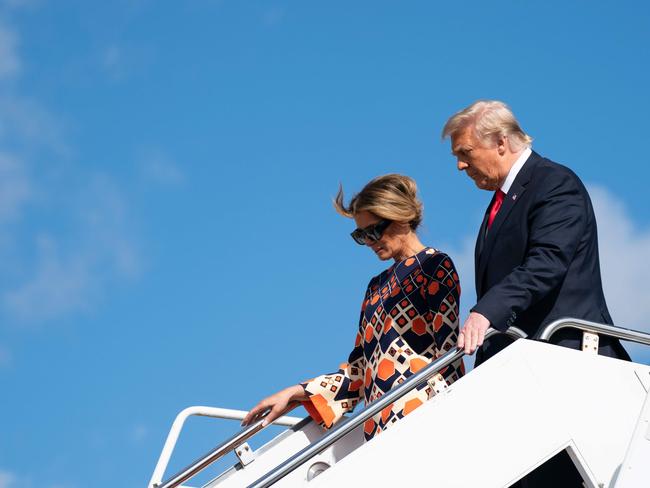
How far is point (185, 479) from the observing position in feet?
17.6

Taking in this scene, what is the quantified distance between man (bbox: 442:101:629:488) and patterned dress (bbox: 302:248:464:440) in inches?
6.6

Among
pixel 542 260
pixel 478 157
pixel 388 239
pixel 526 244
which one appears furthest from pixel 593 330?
pixel 388 239

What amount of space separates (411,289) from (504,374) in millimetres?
857

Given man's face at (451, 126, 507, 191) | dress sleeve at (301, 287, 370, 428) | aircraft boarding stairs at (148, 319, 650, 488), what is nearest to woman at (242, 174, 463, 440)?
dress sleeve at (301, 287, 370, 428)

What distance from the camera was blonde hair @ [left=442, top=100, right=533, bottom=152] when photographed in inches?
185

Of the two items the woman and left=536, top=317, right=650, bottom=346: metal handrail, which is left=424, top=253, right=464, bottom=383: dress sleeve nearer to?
the woman

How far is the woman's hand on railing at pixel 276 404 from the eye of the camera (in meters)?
5.21

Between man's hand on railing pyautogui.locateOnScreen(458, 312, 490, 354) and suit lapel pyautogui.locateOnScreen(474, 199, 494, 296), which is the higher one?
suit lapel pyautogui.locateOnScreen(474, 199, 494, 296)

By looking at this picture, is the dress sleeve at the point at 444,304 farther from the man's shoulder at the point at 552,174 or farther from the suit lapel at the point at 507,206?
the man's shoulder at the point at 552,174

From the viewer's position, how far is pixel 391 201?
197 inches

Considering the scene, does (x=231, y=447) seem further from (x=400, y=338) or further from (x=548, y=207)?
(x=548, y=207)

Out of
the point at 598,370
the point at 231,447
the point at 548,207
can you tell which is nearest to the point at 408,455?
the point at 598,370

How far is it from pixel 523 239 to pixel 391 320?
28.5 inches

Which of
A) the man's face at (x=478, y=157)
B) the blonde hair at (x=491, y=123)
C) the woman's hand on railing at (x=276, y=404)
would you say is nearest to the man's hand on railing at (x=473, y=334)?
the man's face at (x=478, y=157)
